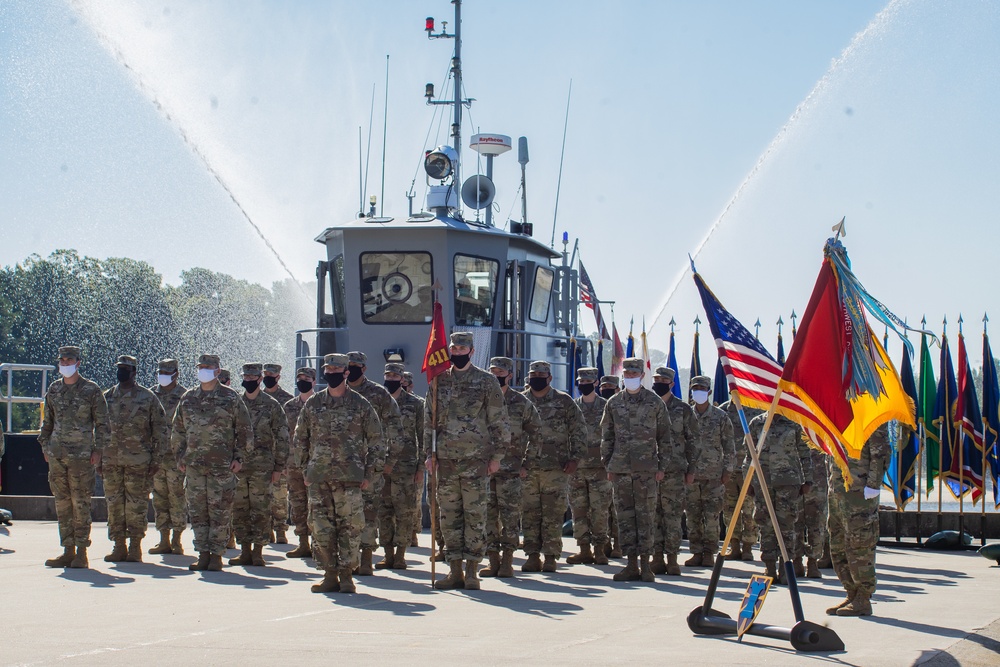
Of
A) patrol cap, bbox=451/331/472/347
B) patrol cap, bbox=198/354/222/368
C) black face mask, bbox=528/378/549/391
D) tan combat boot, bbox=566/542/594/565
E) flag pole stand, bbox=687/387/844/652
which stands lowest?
tan combat boot, bbox=566/542/594/565

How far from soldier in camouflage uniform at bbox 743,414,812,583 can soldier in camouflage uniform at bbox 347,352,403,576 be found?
11.2ft

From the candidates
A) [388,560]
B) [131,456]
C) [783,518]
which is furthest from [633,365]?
[131,456]

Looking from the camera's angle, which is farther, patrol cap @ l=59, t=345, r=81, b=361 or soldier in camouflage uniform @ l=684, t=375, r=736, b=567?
soldier in camouflage uniform @ l=684, t=375, r=736, b=567

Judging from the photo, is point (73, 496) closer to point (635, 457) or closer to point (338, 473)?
point (338, 473)

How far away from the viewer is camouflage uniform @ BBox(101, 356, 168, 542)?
11961 millimetres

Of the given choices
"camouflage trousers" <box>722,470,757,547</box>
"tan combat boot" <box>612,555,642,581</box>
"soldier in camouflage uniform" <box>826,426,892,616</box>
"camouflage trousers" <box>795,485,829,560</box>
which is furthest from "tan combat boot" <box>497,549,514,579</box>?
"camouflage trousers" <box>722,470,757,547</box>

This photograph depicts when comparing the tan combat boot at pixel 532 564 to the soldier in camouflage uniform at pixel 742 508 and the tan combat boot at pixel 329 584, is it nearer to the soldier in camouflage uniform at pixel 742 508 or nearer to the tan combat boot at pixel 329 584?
the tan combat boot at pixel 329 584

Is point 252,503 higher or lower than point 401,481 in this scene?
lower

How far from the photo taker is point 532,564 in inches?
466

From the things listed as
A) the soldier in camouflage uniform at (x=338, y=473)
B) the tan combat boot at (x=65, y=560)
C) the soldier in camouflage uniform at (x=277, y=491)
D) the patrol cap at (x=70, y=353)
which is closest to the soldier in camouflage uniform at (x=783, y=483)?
the soldier in camouflage uniform at (x=338, y=473)

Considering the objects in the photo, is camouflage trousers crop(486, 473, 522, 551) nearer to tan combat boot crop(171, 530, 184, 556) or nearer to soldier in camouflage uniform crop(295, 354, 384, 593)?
soldier in camouflage uniform crop(295, 354, 384, 593)

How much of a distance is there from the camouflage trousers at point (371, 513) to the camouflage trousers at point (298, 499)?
167 cm

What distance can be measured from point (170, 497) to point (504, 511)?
4204mm

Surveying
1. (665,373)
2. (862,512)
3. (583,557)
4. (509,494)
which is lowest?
(583,557)
